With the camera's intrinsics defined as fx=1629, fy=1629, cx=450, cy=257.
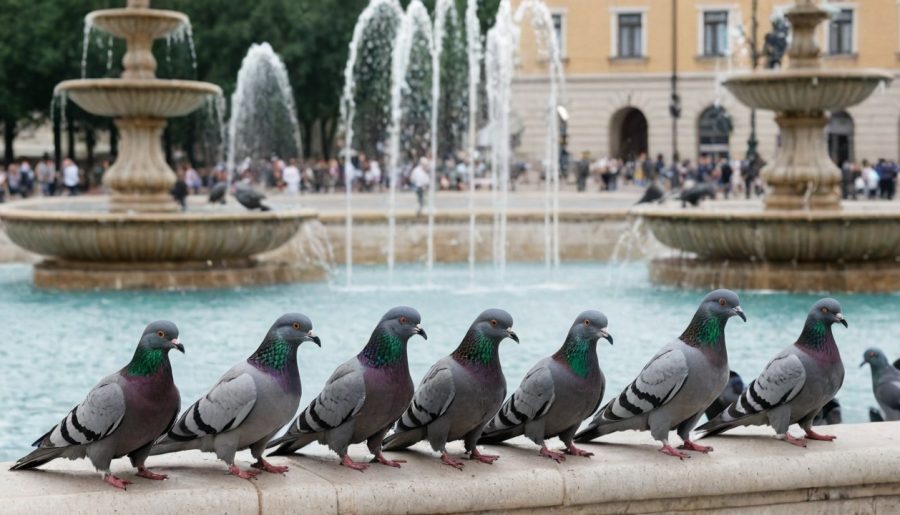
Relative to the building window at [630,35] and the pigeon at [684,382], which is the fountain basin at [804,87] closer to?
the pigeon at [684,382]

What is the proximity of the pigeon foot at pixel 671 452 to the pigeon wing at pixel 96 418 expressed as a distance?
1.96m

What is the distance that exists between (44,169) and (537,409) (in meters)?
36.2

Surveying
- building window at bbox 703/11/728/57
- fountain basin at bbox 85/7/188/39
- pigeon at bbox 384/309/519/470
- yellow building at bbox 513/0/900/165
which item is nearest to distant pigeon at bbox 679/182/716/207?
fountain basin at bbox 85/7/188/39

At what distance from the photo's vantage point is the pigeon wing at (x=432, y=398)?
18.6 ft

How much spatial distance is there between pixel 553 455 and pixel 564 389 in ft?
0.81

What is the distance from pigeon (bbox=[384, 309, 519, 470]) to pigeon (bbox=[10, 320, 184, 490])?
0.90 metres

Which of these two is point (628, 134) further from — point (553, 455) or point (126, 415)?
point (126, 415)

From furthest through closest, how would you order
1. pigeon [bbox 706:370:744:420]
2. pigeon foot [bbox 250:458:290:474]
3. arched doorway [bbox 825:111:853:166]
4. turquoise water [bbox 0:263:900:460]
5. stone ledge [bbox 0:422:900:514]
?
1. arched doorway [bbox 825:111:853:166]
2. turquoise water [bbox 0:263:900:460]
3. pigeon [bbox 706:370:744:420]
4. pigeon foot [bbox 250:458:290:474]
5. stone ledge [bbox 0:422:900:514]

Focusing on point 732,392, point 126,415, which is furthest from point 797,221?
point 126,415

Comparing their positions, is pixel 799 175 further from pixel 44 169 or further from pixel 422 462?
pixel 44 169

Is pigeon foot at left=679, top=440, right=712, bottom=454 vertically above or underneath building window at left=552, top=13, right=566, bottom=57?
underneath

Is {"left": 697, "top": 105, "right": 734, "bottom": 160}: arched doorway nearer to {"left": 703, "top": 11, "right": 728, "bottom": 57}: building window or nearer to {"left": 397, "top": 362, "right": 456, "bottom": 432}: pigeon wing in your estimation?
{"left": 703, "top": 11, "right": 728, "bottom": 57}: building window

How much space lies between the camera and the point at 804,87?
19.4m

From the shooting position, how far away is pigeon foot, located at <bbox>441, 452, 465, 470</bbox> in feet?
18.7
